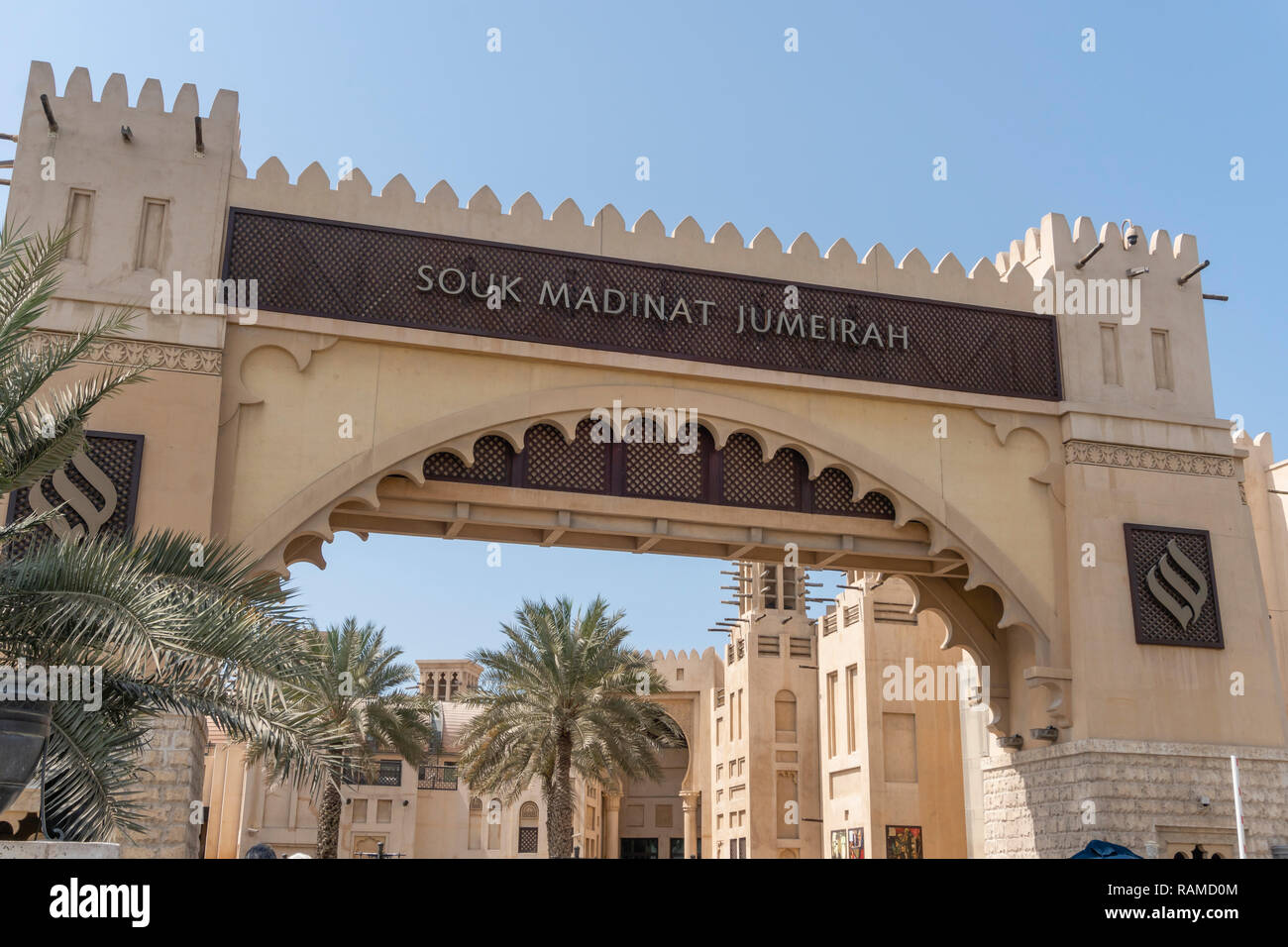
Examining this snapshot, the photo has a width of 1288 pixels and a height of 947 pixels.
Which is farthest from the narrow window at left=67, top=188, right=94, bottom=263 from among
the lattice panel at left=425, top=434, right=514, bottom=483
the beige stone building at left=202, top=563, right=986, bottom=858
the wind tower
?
the wind tower

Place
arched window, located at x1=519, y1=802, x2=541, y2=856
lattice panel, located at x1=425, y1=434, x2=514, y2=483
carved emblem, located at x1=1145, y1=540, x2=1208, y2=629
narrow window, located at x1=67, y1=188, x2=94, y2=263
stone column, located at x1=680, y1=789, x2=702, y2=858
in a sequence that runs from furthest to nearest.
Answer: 1. arched window, located at x1=519, y1=802, x2=541, y2=856
2. stone column, located at x1=680, y1=789, x2=702, y2=858
3. carved emblem, located at x1=1145, y1=540, x2=1208, y2=629
4. lattice panel, located at x1=425, y1=434, x2=514, y2=483
5. narrow window, located at x1=67, y1=188, x2=94, y2=263

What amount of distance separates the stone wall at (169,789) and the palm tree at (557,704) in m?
9.85

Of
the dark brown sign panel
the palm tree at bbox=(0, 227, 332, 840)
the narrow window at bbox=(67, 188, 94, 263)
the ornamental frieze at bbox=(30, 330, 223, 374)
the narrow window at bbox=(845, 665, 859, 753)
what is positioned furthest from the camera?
the narrow window at bbox=(845, 665, 859, 753)

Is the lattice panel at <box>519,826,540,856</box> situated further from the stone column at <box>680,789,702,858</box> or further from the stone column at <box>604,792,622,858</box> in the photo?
the stone column at <box>604,792,622,858</box>

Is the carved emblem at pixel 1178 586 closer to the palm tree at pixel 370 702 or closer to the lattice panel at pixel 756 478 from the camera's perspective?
the lattice panel at pixel 756 478

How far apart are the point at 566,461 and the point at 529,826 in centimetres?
2661

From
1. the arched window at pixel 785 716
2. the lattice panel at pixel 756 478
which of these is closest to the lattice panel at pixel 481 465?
the lattice panel at pixel 756 478

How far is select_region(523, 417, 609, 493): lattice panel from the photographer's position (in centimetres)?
1272

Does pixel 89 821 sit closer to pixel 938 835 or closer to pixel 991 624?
pixel 991 624

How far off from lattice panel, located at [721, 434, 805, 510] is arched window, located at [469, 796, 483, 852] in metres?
24.9

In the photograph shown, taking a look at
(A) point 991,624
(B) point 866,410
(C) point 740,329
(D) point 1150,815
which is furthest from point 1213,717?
(C) point 740,329

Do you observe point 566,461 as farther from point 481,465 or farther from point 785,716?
point 785,716
